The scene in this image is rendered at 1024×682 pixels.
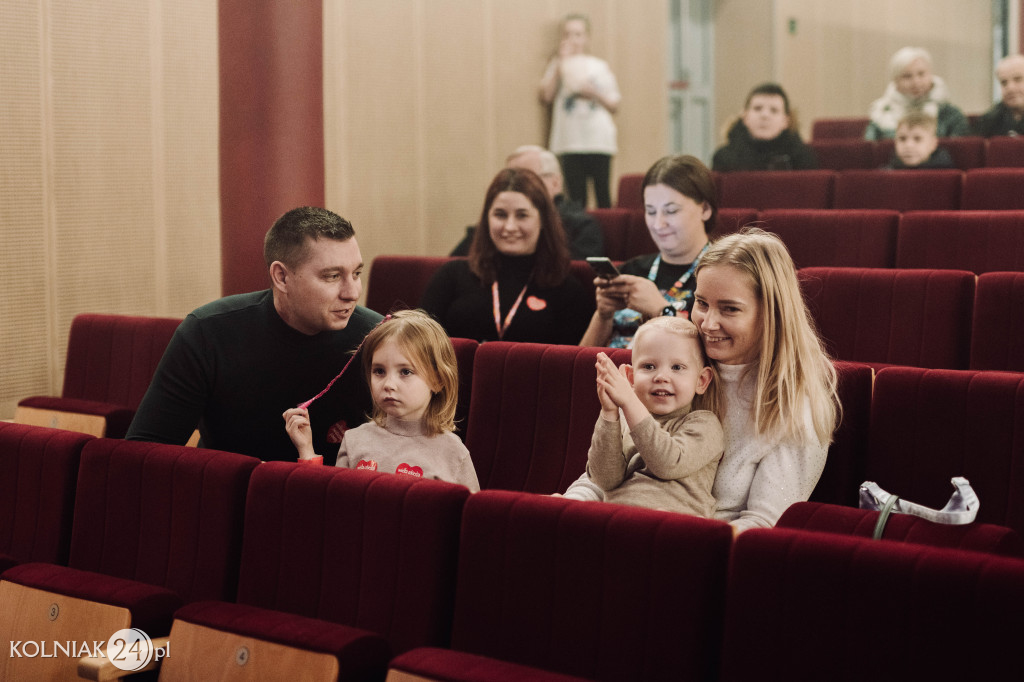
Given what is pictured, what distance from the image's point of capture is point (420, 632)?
5.51 ft

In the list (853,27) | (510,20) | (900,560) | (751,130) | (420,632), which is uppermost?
(853,27)

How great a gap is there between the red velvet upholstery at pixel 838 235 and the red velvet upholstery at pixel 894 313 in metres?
0.87

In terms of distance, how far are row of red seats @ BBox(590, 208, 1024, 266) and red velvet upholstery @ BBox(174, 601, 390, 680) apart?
99.6 inches

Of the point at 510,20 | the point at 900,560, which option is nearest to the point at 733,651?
the point at 900,560

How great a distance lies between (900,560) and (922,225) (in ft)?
8.90

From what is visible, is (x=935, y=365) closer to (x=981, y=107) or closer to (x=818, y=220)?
(x=818, y=220)

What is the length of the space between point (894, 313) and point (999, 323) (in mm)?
267

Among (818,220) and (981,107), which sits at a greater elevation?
(981,107)

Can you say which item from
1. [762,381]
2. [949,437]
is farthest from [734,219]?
[762,381]

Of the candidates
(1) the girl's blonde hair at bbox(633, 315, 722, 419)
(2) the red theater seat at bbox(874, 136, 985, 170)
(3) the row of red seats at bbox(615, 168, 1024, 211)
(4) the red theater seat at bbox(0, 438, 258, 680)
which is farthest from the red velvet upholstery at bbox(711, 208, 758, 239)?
(4) the red theater seat at bbox(0, 438, 258, 680)

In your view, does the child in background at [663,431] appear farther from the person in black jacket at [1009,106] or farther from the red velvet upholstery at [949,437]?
the person in black jacket at [1009,106]

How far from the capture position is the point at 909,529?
1.66 metres

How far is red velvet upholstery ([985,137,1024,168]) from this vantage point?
539 cm

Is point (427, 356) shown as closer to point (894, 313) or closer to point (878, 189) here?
point (894, 313)
